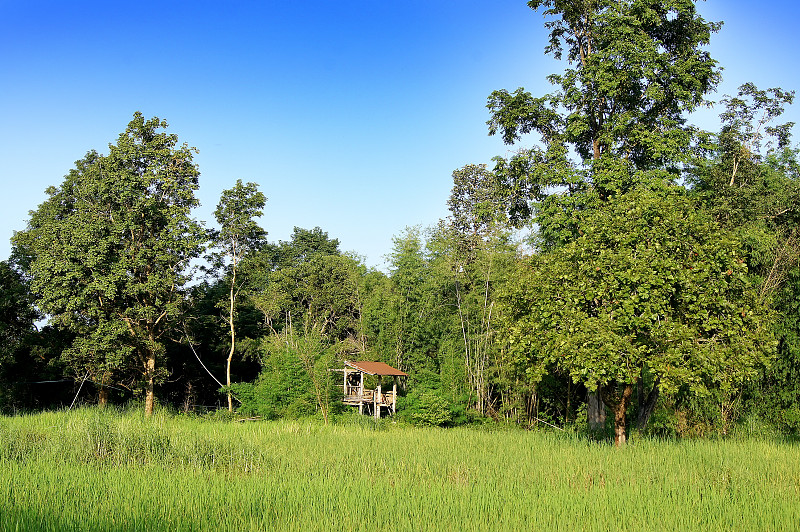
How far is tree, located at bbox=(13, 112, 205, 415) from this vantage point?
2072cm

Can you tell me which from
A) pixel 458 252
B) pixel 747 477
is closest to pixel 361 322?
pixel 458 252

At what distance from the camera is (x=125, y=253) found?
2170cm

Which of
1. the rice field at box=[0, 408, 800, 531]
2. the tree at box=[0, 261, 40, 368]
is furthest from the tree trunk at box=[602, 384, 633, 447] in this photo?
the tree at box=[0, 261, 40, 368]

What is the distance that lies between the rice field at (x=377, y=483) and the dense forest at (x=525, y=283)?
69.7 inches

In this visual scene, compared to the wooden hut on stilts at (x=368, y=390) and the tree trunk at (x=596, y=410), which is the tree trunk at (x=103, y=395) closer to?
the wooden hut on stilts at (x=368, y=390)

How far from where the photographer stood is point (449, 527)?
6.42 metres

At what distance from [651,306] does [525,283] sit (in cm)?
271

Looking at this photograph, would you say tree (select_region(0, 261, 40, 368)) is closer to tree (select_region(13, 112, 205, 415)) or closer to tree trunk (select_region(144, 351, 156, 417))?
tree (select_region(13, 112, 205, 415))

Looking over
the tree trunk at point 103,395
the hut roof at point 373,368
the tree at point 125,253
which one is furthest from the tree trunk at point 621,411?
the tree trunk at point 103,395

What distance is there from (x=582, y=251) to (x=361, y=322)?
707 inches

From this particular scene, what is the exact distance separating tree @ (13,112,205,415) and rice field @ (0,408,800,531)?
8125 millimetres

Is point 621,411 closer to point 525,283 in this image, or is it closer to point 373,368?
point 525,283

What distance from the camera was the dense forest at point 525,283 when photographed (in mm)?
11516

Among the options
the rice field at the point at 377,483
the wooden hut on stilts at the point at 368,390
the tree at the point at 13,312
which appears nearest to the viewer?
the rice field at the point at 377,483
